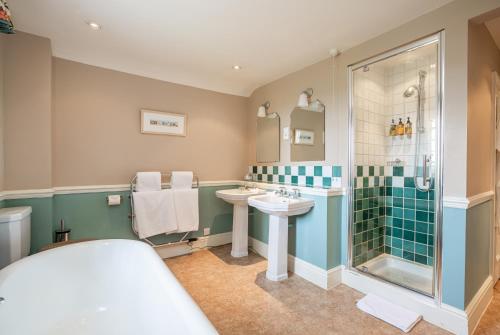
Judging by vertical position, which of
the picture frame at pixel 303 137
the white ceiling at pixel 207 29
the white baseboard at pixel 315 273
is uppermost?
the white ceiling at pixel 207 29

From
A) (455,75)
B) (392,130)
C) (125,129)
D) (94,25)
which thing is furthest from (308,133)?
(94,25)

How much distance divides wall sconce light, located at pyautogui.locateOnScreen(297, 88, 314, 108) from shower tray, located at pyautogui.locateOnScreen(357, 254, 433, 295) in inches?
68.9

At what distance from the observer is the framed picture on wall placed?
9.20ft

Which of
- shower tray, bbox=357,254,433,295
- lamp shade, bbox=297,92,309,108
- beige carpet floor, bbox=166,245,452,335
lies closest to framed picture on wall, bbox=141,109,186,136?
lamp shade, bbox=297,92,309,108

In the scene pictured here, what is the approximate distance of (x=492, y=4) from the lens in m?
1.53

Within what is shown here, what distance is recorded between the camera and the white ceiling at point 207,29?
5.71 ft

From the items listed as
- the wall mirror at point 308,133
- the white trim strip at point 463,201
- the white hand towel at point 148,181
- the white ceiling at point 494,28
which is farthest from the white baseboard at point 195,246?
the white ceiling at point 494,28

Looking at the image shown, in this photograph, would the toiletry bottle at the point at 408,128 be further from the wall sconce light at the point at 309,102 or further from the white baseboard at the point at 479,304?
the white baseboard at the point at 479,304

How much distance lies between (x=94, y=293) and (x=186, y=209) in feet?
4.33

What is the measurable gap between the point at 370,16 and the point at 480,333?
2424mm

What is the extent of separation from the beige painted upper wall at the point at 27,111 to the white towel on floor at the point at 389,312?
2.96 m

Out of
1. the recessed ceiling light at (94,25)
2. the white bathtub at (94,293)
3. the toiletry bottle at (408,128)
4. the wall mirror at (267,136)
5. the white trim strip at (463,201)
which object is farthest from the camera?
the wall mirror at (267,136)

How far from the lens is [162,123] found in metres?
2.91

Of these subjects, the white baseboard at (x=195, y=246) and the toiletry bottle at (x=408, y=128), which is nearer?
the toiletry bottle at (x=408, y=128)
